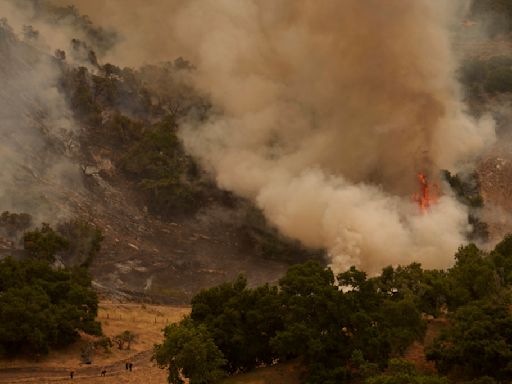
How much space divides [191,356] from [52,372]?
36.2 ft

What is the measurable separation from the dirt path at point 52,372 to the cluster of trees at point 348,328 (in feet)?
23.0

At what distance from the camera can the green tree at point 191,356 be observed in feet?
91.6

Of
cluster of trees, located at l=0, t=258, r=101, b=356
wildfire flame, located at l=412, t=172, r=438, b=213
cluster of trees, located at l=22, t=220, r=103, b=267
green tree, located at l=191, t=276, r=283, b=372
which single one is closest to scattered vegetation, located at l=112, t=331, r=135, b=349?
cluster of trees, located at l=0, t=258, r=101, b=356

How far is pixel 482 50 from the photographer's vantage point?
98.5 metres

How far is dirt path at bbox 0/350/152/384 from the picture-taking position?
33750 mm

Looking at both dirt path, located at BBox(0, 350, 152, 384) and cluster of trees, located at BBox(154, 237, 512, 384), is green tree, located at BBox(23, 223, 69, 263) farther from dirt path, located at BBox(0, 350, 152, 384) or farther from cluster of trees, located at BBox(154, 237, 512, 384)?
cluster of trees, located at BBox(154, 237, 512, 384)

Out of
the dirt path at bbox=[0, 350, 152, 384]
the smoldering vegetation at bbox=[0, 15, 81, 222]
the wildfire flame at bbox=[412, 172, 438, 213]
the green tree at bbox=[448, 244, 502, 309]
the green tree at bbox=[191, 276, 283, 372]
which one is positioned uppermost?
the smoldering vegetation at bbox=[0, 15, 81, 222]

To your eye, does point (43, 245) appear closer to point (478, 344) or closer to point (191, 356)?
point (191, 356)

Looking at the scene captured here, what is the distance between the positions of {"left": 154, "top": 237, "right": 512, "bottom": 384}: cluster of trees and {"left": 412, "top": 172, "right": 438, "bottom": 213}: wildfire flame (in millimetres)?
19527

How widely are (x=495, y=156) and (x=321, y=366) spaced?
47.5 meters

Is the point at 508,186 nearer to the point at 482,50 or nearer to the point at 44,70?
the point at 482,50

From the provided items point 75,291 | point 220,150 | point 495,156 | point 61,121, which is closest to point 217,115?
point 220,150

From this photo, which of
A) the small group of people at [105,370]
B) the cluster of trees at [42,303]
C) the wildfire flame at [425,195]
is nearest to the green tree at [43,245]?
the cluster of trees at [42,303]

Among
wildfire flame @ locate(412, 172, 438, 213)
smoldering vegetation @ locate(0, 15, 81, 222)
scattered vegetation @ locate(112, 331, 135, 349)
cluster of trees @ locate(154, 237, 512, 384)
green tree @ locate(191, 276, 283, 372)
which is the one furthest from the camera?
smoldering vegetation @ locate(0, 15, 81, 222)
